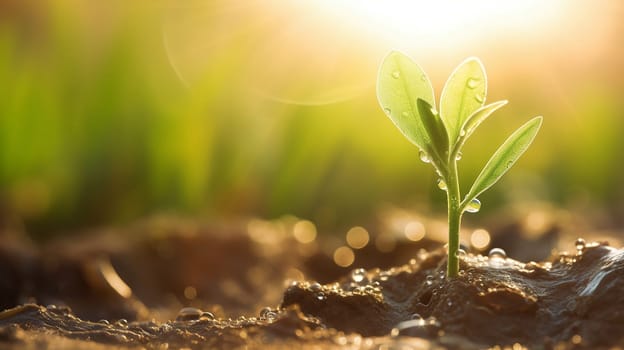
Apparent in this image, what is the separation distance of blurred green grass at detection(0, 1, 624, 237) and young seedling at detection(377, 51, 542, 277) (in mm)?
2550

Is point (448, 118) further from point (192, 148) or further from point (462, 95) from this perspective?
point (192, 148)

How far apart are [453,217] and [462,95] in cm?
19

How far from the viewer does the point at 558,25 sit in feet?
30.1

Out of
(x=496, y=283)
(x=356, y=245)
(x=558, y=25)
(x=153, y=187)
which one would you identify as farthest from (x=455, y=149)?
(x=558, y=25)

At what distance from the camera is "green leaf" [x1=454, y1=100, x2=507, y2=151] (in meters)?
1.07

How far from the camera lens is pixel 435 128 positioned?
1104 millimetres

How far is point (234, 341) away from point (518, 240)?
1.95 meters

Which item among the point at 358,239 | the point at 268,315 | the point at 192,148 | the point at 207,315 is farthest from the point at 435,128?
the point at 192,148

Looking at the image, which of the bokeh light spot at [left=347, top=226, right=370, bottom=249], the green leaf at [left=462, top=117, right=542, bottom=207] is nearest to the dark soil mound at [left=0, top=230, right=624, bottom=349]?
the green leaf at [left=462, top=117, right=542, bottom=207]

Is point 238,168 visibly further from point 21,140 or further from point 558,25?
point 558,25

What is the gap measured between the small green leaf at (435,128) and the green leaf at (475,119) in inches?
0.9

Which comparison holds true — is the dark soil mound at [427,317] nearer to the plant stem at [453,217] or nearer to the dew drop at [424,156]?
the plant stem at [453,217]

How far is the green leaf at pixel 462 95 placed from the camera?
3.64ft

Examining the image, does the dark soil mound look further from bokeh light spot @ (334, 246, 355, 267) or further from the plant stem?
bokeh light spot @ (334, 246, 355, 267)
